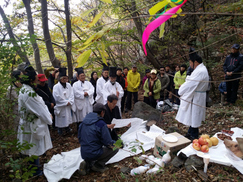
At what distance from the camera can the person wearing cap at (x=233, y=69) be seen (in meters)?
5.54

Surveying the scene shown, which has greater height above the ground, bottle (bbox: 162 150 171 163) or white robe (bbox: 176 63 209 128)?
white robe (bbox: 176 63 209 128)

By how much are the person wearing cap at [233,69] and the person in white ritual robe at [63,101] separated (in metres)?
5.68

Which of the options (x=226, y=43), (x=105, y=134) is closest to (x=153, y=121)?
(x=105, y=134)

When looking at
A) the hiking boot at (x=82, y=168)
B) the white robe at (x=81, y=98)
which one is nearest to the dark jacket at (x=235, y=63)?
the white robe at (x=81, y=98)

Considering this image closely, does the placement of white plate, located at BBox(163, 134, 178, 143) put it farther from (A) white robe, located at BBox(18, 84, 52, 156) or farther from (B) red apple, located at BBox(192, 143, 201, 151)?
(A) white robe, located at BBox(18, 84, 52, 156)

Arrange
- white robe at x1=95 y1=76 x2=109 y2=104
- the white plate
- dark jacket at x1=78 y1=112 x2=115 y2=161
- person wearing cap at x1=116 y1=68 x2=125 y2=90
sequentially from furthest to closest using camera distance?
person wearing cap at x1=116 y1=68 x2=125 y2=90 < white robe at x1=95 y1=76 x2=109 y2=104 < the white plate < dark jacket at x1=78 y1=112 x2=115 y2=161

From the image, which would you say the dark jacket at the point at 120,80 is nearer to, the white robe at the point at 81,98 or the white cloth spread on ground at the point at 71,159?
the white robe at the point at 81,98

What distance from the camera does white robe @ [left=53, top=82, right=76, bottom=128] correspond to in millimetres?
5207

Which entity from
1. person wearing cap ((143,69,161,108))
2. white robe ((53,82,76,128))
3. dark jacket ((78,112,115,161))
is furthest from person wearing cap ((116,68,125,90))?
dark jacket ((78,112,115,161))

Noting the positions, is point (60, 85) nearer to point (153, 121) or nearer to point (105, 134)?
point (105, 134)

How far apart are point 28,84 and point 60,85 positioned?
199 cm

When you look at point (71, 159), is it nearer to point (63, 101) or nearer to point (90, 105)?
point (63, 101)

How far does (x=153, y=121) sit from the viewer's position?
18.0 ft

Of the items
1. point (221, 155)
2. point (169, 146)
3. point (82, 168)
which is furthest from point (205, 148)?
point (82, 168)
